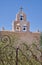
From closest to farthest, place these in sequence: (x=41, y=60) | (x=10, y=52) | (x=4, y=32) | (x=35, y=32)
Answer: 1. (x=41, y=60)
2. (x=10, y=52)
3. (x=4, y=32)
4. (x=35, y=32)

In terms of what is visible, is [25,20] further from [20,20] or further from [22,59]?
[22,59]

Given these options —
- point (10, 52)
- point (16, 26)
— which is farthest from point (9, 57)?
point (16, 26)

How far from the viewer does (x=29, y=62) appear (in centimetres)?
133

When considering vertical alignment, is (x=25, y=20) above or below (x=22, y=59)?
above

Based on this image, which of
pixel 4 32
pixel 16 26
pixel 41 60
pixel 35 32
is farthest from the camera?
pixel 16 26

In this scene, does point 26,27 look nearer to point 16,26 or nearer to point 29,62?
point 16,26

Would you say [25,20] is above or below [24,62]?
above

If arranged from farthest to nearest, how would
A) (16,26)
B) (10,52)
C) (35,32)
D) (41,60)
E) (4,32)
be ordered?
(16,26)
(35,32)
(4,32)
(10,52)
(41,60)

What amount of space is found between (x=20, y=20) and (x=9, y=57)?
52.0 feet

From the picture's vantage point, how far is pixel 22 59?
1.40 metres

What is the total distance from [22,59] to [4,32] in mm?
11718

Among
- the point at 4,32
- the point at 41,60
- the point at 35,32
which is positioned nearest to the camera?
the point at 41,60

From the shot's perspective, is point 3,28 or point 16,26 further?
point 16,26

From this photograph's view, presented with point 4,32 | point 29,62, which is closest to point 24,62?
point 29,62
